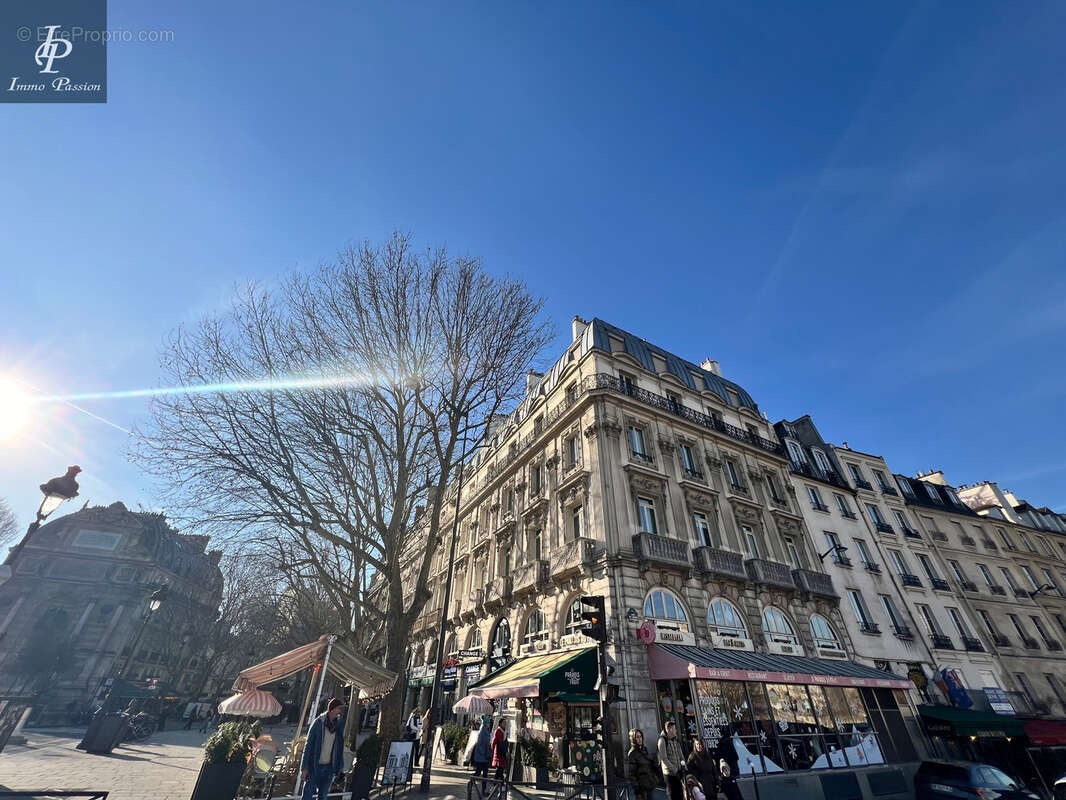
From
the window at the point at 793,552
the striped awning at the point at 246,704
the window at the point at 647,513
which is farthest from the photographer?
the window at the point at 793,552

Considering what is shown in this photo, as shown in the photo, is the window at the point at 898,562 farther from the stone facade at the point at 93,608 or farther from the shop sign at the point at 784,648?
the stone facade at the point at 93,608

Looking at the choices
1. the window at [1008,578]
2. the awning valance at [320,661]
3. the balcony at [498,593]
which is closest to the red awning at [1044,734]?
the window at [1008,578]

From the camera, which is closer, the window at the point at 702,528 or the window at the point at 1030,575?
the window at the point at 702,528

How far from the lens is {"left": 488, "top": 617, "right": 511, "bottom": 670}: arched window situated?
17641 millimetres

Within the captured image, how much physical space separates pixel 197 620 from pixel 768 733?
51174 mm

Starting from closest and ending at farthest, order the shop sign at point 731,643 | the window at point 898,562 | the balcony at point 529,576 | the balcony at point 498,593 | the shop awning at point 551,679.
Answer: the shop awning at point 551,679 → the shop sign at point 731,643 → the balcony at point 529,576 → the balcony at point 498,593 → the window at point 898,562

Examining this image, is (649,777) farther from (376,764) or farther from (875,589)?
(875,589)

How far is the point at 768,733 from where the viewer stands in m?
12.3

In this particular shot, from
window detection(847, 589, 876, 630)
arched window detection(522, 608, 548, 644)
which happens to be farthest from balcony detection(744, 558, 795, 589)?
arched window detection(522, 608, 548, 644)

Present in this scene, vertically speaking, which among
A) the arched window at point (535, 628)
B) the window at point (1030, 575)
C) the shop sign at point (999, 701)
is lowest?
the shop sign at point (999, 701)

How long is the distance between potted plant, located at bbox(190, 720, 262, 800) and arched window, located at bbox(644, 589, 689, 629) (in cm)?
1072

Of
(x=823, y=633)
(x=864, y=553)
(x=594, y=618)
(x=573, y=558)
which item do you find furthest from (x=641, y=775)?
(x=864, y=553)

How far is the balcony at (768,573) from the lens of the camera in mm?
16703

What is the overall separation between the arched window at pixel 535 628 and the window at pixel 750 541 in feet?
29.1
